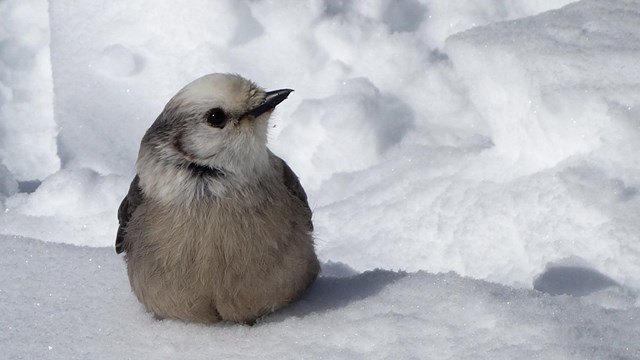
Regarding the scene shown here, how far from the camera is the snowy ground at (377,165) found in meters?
3.63

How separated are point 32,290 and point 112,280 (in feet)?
1.08

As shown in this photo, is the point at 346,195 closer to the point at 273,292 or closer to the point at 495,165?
the point at 495,165

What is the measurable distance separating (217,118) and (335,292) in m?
0.86

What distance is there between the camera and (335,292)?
4.01m

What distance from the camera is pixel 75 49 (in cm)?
622

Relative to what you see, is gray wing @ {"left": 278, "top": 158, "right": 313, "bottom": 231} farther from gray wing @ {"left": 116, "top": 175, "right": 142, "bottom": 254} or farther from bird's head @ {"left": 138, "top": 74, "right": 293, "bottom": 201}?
gray wing @ {"left": 116, "top": 175, "right": 142, "bottom": 254}

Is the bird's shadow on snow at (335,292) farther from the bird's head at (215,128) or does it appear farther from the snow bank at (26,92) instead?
the snow bank at (26,92)

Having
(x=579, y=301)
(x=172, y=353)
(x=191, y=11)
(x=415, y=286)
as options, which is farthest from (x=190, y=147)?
(x=191, y=11)

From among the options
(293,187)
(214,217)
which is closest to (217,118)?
(214,217)

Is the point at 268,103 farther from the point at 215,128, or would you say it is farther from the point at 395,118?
the point at 395,118

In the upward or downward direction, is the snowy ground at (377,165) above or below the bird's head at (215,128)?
below

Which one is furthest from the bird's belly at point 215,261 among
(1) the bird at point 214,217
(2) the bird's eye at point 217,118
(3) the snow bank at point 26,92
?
(3) the snow bank at point 26,92

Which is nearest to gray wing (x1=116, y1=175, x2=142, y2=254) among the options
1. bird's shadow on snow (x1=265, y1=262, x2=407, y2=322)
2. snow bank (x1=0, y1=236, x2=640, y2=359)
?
snow bank (x1=0, y1=236, x2=640, y2=359)

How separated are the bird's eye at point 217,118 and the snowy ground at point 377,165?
29.4 inches
